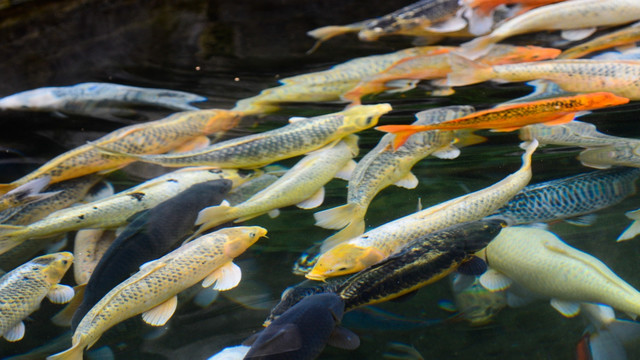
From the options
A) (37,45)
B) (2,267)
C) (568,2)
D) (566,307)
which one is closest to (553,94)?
(568,2)

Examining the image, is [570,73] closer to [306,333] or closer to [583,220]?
Result: [583,220]

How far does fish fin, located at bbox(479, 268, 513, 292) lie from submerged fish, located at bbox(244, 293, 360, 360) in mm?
872

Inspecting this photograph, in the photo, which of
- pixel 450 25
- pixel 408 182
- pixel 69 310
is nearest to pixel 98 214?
pixel 69 310

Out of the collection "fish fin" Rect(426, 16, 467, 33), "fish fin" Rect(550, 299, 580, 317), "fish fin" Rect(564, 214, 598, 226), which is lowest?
"fish fin" Rect(550, 299, 580, 317)

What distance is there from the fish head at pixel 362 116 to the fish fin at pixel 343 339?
1.72 m

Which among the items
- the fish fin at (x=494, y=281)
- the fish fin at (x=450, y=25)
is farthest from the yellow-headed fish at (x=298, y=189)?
the fish fin at (x=450, y=25)

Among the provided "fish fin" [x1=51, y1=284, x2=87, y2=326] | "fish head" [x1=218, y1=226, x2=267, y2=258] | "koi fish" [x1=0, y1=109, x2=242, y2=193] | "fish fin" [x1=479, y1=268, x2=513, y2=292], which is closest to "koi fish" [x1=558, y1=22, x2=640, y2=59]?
"fish fin" [x1=479, y1=268, x2=513, y2=292]

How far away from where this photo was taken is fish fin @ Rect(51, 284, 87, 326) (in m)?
2.77

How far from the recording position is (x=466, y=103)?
160 inches

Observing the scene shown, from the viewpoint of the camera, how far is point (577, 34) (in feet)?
15.3

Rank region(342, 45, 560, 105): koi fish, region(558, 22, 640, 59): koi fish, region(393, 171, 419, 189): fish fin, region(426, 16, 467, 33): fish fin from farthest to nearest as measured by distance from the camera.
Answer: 1. region(426, 16, 467, 33): fish fin
2. region(558, 22, 640, 59): koi fish
3. region(342, 45, 560, 105): koi fish
4. region(393, 171, 419, 189): fish fin

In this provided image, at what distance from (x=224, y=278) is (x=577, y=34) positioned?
13.0 ft

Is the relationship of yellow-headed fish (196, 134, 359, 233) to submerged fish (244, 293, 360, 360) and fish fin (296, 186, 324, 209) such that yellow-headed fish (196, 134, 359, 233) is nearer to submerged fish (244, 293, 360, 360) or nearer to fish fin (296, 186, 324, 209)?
fish fin (296, 186, 324, 209)

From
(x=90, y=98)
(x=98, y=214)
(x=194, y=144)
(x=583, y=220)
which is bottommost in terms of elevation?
(x=583, y=220)
